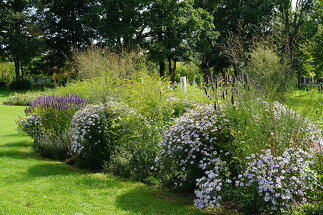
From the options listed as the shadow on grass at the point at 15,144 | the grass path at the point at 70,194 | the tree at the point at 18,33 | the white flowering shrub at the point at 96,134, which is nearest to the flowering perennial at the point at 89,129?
the white flowering shrub at the point at 96,134

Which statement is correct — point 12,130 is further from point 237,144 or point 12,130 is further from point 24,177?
point 237,144

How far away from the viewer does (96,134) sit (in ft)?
21.3

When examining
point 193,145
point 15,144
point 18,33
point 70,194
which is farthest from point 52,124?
point 18,33

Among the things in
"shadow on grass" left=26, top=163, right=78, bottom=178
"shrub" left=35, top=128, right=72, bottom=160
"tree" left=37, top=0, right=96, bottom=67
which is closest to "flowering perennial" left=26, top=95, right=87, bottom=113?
"shrub" left=35, top=128, right=72, bottom=160

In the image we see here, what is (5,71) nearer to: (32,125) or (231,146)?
(32,125)

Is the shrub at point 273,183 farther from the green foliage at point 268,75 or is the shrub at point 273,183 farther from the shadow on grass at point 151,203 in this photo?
the green foliage at point 268,75

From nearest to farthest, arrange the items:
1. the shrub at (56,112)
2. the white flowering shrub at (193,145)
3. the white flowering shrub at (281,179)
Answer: the white flowering shrub at (281,179) → the white flowering shrub at (193,145) → the shrub at (56,112)

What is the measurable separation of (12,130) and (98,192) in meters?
8.00

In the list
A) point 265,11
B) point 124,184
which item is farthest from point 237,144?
point 265,11

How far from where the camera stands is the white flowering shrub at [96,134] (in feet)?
21.2

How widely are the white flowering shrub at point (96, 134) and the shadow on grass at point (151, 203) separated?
1438 millimetres

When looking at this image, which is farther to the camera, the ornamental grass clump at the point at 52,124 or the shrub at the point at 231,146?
the ornamental grass clump at the point at 52,124

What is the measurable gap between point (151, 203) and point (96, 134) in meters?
2.22

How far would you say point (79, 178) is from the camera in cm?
609
